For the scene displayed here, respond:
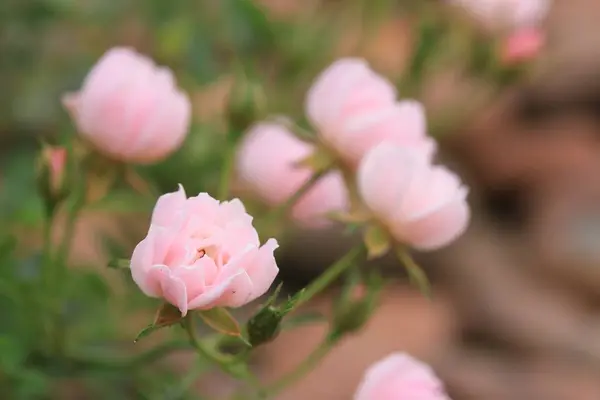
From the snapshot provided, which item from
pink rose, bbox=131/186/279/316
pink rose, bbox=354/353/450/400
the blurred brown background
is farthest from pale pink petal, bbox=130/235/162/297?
the blurred brown background

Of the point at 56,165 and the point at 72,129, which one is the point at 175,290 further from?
the point at 72,129

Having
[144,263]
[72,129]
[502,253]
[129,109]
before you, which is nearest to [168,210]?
[144,263]

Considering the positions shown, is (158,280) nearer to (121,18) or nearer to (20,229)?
(20,229)

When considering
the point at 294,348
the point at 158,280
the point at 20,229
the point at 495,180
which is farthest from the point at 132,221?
the point at 495,180

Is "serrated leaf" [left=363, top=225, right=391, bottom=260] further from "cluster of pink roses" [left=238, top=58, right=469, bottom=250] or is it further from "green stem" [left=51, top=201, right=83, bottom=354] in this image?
"green stem" [left=51, top=201, right=83, bottom=354]

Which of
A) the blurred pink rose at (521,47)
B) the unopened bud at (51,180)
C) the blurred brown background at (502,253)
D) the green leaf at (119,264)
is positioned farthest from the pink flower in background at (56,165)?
the blurred pink rose at (521,47)

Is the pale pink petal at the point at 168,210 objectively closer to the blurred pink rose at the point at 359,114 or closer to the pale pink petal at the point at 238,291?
the pale pink petal at the point at 238,291
